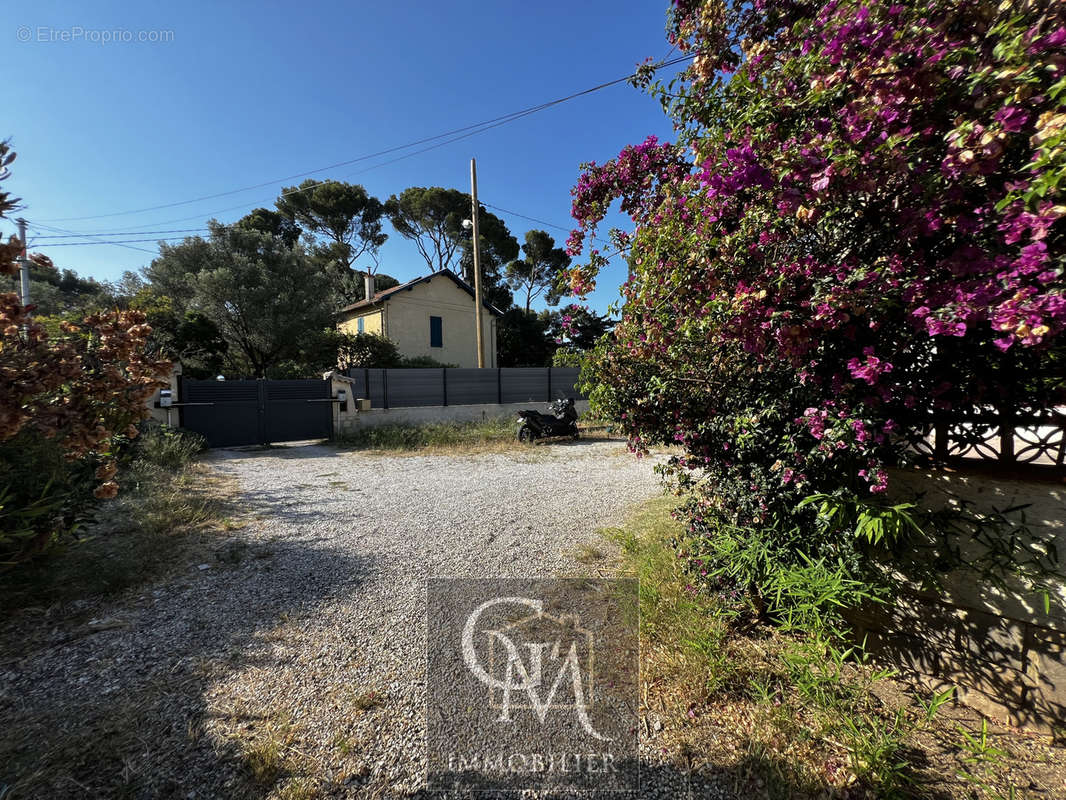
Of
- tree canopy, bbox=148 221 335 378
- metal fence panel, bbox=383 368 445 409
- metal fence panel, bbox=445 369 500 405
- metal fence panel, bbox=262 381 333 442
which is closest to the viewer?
metal fence panel, bbox=262 381 333 442

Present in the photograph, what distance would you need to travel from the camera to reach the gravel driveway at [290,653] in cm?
144

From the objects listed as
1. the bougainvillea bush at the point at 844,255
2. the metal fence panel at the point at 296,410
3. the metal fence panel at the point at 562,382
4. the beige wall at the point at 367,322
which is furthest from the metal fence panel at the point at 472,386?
the bougainvillea bush at the point at 844,255

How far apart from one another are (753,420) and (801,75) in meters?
1.32

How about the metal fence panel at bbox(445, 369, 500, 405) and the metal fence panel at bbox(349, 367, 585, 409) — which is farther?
the metal fence panel at bbox(445, 369, 500, 405)

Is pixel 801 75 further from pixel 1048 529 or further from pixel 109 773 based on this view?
pixel 109 773

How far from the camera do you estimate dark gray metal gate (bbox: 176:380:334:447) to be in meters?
8.07

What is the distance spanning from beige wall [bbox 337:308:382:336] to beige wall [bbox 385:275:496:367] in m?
0.37

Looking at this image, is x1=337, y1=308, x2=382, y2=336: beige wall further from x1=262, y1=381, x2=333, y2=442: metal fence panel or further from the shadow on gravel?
the shadow on gravel

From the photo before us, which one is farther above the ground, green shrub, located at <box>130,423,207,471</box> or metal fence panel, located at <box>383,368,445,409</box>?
metal fence panel, located at <box>383,368,445,409</box>

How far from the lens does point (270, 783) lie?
1.36 metres

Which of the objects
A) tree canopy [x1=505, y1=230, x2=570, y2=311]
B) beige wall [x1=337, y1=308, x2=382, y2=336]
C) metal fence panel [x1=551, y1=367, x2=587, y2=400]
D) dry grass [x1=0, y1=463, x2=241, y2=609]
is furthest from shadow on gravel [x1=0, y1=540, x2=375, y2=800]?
tree canopy [x1=505, y1=230, x2=570, y2=311]

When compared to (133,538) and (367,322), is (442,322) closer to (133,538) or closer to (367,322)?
(367,322)

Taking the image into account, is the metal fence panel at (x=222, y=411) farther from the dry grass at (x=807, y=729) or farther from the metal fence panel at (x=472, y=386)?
the dry grass at (x=807, y=729)

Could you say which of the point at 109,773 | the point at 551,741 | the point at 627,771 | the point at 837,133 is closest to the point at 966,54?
the point at 837,133
